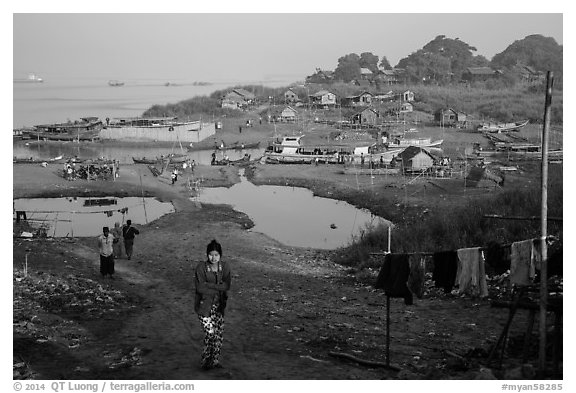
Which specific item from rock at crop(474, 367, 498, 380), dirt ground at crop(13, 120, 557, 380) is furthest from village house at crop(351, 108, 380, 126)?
rock at crop(474, 367, 498, 380)

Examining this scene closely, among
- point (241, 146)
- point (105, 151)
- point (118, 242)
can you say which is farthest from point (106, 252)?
point (241, 146)

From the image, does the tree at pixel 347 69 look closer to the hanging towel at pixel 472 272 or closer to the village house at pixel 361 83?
the village house at pixel 361 83

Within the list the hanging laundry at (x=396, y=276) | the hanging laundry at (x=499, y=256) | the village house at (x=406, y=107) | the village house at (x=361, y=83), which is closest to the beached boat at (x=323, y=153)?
the village house at (x=406, y=107)

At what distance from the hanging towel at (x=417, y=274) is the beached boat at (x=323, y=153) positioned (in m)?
24.4

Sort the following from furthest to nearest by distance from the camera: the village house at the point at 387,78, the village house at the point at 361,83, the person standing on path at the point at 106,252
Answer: the village house at the point at 387,78
the village house at the point at 361,83
the person standing on path at the point at 106,252

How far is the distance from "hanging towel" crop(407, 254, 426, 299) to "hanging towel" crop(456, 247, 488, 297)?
0.37m

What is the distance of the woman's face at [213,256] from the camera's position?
5.04 metres

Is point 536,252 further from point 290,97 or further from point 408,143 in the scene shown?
point 290,97

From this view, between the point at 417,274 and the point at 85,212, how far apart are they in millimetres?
15851

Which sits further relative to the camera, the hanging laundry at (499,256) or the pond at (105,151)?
the pond at (105,151)

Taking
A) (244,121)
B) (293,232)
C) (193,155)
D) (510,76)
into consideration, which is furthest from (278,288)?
(510,76)

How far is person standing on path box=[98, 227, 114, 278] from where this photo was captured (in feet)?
31.0

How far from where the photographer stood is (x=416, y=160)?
26.7m

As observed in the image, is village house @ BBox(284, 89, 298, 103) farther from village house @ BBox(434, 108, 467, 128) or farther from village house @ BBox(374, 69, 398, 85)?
village house @ BBox(434, 108, 467, 128)
